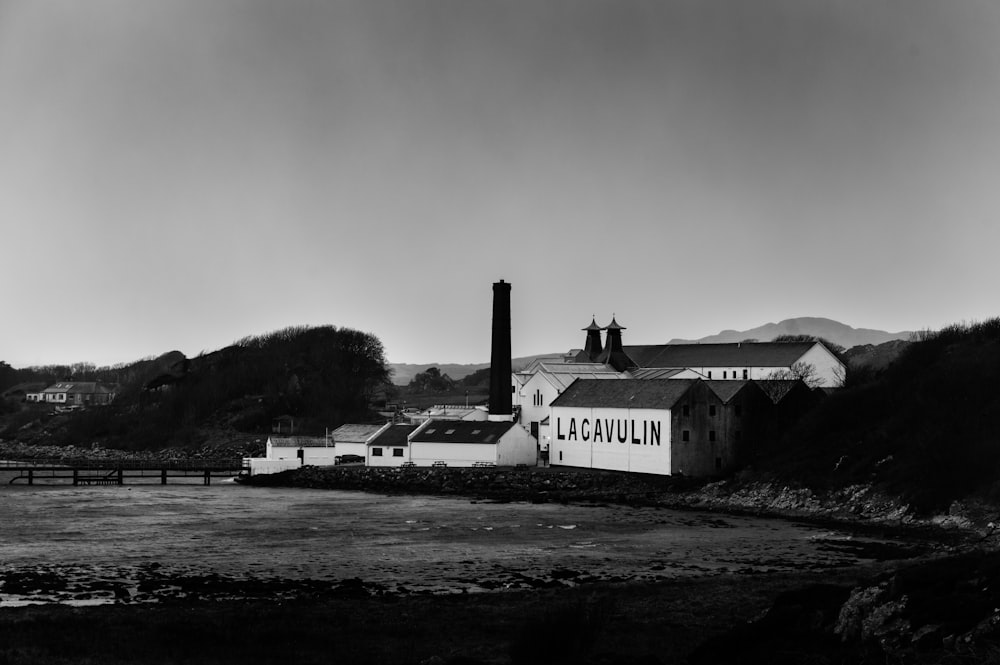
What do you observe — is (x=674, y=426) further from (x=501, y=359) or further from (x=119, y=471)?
(x=119, y=471)

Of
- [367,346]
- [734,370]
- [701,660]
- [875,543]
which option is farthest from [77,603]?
[367,346]

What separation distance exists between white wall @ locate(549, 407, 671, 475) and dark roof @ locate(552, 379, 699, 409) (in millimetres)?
385

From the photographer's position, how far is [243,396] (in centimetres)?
11575

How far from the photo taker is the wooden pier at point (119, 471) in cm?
7256

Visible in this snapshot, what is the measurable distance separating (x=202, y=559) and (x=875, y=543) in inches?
853

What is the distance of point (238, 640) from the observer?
22797 mm

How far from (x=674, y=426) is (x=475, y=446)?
45.9ft

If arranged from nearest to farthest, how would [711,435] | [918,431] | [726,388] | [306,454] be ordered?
[918,431]
[711,435]
[726,388]
[306,454]

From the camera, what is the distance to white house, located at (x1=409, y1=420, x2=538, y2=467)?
2687 inches

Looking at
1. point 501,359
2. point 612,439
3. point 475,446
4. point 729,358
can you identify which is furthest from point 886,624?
point 729,358

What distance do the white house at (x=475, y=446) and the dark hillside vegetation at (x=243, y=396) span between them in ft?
101

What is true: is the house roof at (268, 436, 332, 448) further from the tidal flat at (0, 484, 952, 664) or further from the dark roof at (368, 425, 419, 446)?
the tidal flat at (0, 484, 952, 664)

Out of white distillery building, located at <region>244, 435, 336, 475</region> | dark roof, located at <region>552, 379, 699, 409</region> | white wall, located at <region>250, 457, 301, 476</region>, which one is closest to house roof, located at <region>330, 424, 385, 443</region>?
white distillery building, located at <region>244, 435, 336, 475</region>

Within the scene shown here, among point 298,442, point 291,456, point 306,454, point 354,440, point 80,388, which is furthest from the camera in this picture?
point 80,388
